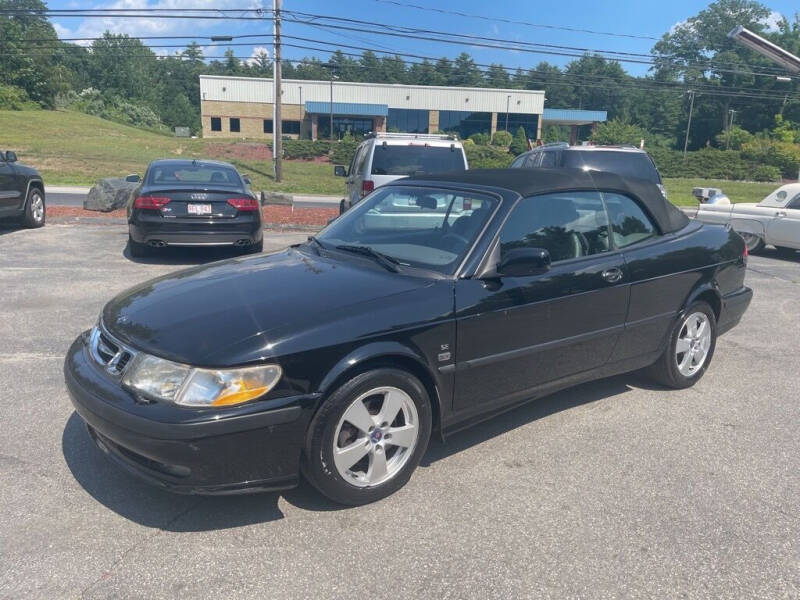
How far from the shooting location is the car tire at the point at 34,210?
1145 cm

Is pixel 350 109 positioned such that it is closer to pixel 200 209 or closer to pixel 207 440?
pixel 200 209

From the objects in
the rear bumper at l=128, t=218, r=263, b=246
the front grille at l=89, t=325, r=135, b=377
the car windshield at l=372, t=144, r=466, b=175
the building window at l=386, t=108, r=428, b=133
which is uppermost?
the building window at l=386, t=108, r=428, b=133

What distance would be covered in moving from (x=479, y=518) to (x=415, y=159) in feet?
23.9

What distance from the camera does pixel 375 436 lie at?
3.25 metres

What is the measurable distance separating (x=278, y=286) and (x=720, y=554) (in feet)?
8.22

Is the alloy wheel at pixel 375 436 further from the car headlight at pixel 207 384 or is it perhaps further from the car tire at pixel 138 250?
the car tire at pixel 138 250

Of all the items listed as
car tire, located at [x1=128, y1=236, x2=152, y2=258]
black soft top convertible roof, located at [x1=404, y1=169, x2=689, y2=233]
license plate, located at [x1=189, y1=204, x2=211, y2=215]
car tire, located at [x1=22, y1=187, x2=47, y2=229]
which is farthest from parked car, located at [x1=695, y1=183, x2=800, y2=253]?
car tire, located at [x1=22, y1=187, x2=47, y2=229]

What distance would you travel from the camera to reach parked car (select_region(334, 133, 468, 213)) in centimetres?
945

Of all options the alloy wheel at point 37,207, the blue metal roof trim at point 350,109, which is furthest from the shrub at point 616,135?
the alloy wheel at point 37,207

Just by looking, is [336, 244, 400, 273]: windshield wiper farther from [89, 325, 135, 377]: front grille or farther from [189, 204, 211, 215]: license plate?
[189, 204, 211, 215]: license plate

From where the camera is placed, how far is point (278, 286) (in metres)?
3.52

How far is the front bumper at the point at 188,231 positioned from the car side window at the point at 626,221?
224 inches

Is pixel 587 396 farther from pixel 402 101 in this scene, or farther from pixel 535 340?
pixel 402 101

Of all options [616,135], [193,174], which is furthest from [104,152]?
[616,135]
